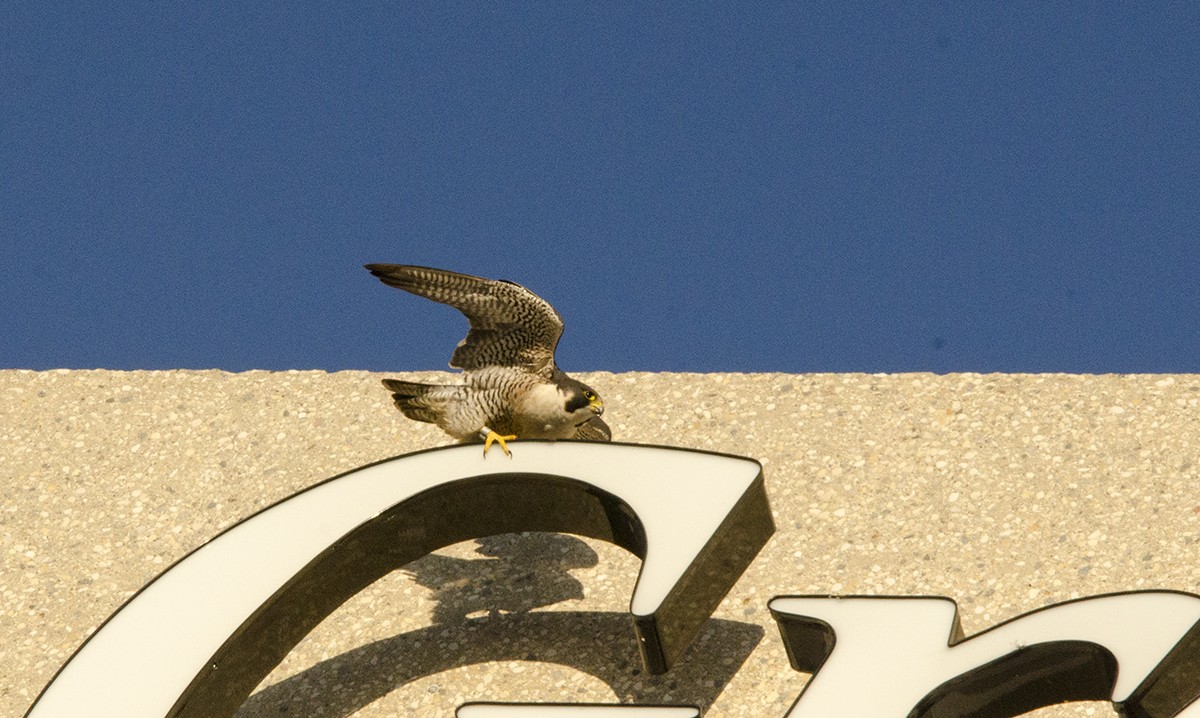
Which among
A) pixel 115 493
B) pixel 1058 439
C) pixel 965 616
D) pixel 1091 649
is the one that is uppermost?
pixel 1058 439

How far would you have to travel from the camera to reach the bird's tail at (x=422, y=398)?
27.7ft

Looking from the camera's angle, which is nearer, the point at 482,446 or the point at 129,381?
the point at 482,446

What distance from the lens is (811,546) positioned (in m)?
8.34

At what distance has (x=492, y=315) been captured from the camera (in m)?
8.35

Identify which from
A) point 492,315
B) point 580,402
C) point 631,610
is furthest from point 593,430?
point 631,610

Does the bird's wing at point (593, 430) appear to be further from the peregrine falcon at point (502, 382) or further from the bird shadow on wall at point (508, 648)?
the bird shadow on wall at point (508, 648)

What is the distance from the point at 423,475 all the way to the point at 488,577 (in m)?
0.93

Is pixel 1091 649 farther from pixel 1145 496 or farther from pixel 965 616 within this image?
pixel 1145 496

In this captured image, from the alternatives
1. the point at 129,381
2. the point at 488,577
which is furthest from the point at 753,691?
the point at 129,381

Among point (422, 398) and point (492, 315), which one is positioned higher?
point (492, 315)

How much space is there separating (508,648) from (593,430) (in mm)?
1321

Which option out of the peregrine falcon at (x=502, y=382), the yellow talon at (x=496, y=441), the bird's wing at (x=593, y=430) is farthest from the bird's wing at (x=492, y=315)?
the yellow talon at (x=496, y=441)

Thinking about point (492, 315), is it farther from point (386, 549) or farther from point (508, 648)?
point (508, 648)

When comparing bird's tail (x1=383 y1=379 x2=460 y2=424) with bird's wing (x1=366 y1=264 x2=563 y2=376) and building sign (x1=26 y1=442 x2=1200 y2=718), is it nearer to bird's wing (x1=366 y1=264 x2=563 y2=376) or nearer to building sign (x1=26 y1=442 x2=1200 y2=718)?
bird's wing (x1=366 y1=264 x2=563 y2=376)
